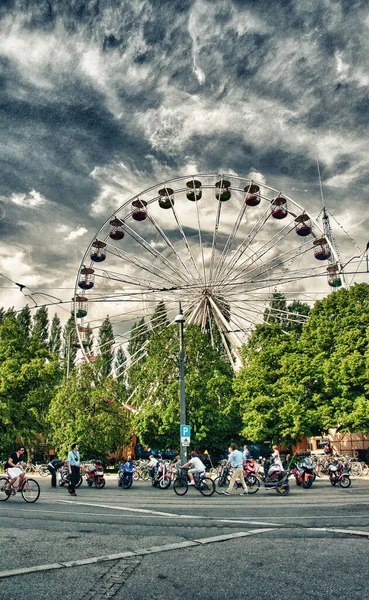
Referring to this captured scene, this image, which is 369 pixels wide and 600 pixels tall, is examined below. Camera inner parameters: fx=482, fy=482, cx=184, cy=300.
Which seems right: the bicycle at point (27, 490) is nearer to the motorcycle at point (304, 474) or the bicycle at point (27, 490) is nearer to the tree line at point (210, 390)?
the motorcycle at point (304, 474)

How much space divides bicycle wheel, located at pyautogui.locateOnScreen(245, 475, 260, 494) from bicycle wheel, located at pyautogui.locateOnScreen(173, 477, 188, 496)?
2.43m

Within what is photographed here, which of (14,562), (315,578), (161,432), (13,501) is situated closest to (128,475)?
(13,501)

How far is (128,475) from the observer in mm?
20781

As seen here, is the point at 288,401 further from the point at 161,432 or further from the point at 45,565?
the point at 45,565

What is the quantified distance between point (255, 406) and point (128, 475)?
12.2 metres

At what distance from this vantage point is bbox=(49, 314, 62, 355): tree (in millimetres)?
71562

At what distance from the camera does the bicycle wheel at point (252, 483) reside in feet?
58.4

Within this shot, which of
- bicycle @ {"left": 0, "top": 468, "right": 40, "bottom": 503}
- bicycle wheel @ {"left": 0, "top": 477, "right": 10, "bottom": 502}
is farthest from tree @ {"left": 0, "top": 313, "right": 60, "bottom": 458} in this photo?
bicycle @ {"left": 0, "top": 468, "right": 40, "bottom": 503}

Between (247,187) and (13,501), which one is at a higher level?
(247,187)

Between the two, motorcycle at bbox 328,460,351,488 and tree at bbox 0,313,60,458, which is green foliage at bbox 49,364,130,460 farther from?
motorcycle at bbox 328,460,351,488

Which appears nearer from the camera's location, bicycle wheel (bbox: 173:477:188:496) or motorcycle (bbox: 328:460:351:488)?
bicycle wheel (bbox: 173:477:188:496)

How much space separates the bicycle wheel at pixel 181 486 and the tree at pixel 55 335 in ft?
186

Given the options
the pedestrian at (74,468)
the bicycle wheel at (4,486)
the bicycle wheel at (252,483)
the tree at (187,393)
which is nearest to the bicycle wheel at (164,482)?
the bicycle wheel at (252,483)

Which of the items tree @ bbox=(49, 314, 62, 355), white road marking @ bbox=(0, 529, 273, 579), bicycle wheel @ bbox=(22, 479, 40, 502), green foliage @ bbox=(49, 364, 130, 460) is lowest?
white road marking @ bbox=(0, 529, 273, 579)
